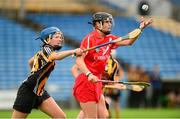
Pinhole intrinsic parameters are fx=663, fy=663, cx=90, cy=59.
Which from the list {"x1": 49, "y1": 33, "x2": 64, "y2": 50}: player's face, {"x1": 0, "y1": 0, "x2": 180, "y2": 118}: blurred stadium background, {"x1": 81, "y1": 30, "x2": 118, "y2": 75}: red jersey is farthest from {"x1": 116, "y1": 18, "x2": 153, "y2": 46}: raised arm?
{"x1": 0, "y1": 0, "x2": 180, "y2": 118}: blurred stadium background

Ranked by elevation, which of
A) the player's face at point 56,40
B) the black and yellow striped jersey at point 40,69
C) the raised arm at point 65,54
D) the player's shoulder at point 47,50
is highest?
the player's face at point 56,40

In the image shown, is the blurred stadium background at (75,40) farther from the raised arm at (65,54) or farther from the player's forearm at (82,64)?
the raised arm at (65,54)

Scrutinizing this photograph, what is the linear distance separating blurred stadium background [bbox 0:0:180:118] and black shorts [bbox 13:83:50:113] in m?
13.2

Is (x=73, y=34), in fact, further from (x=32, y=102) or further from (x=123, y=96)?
(x=32, y=102)

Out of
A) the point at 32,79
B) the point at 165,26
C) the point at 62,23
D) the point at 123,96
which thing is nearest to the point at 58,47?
the point at 32,79

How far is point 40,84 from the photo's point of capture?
11266 mm

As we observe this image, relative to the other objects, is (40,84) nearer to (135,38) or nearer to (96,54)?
(96,54)

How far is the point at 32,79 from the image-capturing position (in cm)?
1123

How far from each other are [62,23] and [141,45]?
4.09 m

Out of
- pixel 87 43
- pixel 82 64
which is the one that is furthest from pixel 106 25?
pixel 82 64

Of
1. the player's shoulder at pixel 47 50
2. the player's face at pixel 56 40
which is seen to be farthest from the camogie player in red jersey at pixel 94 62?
the player's shoulder at pixel 47 50

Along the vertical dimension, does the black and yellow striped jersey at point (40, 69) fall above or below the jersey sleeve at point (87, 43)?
below

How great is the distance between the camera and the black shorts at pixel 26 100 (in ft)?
36.7

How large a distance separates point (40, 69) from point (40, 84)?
0.27 metres
